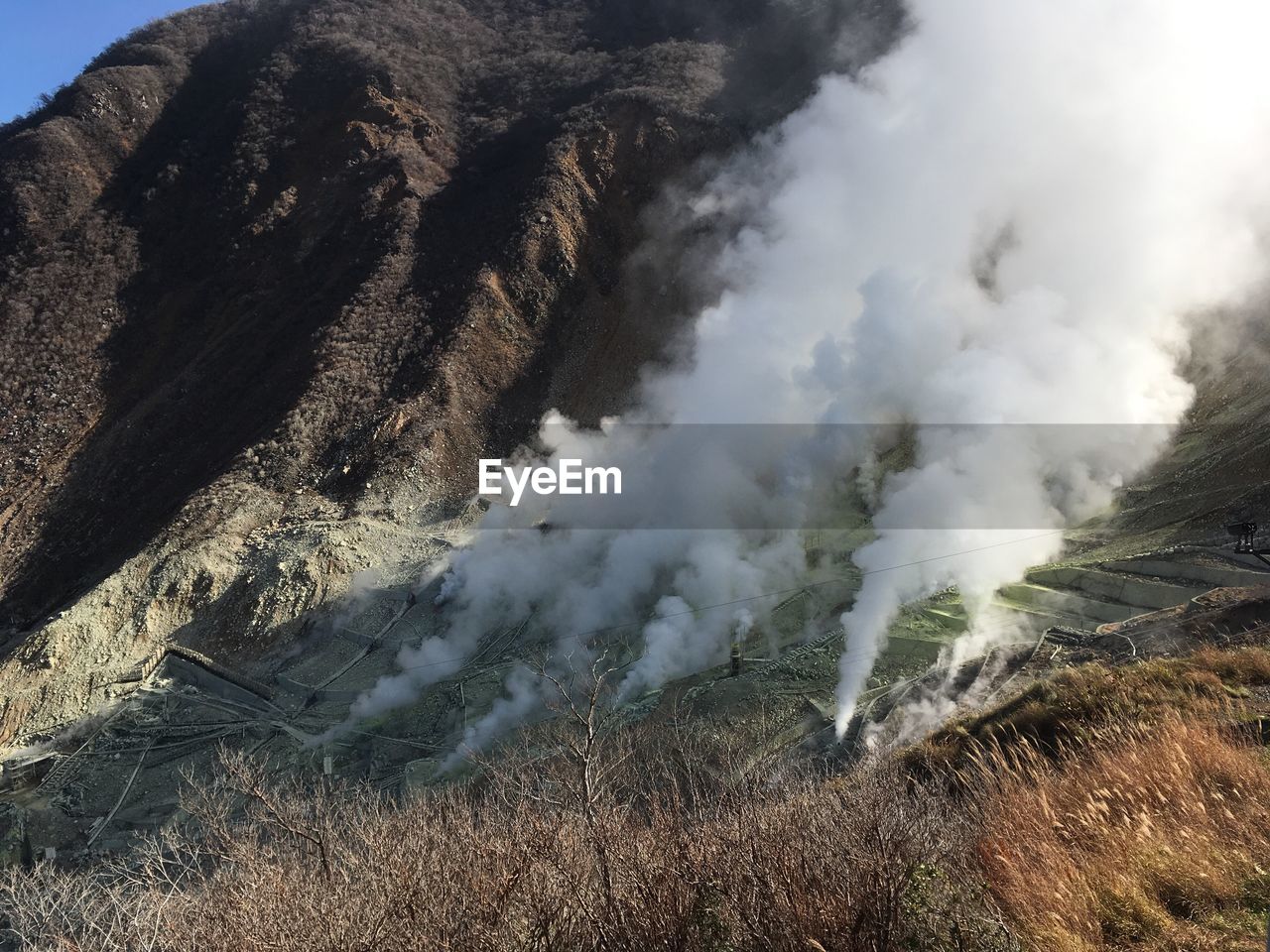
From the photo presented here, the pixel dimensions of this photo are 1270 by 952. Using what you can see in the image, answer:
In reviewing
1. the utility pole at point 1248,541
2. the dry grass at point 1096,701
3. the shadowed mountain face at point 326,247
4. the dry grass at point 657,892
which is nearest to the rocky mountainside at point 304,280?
the shadowed mountain face at point 326,247

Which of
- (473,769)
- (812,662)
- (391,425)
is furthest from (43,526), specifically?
(812,662)

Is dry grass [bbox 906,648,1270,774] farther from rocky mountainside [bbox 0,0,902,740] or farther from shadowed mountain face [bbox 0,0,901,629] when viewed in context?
shadowed mountain face [bbox 0,0,901,629]

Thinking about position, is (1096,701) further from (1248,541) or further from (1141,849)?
(1248,541)

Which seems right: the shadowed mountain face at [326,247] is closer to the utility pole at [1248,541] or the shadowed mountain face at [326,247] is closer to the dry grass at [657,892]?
the utility pole at [1248,541]

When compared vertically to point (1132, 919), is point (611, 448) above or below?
above

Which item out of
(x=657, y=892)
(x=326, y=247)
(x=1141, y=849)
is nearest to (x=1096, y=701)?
(x=1141, y=849)

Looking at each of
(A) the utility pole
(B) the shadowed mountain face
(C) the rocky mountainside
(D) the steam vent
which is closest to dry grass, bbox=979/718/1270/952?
(D) the steam vent

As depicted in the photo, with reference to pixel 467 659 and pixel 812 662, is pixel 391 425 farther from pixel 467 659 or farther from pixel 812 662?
pixel 812 662
